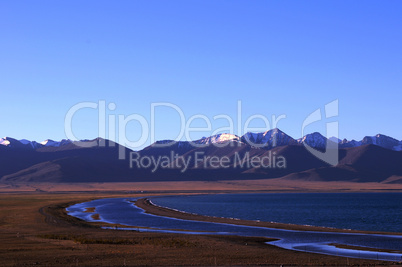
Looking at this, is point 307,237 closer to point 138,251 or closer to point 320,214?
point 138,251

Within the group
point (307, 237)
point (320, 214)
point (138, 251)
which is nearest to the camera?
point (138, 251)

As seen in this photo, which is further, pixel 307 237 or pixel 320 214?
pixel 320 214

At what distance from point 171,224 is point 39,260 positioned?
3553cm

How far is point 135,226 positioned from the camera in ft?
222

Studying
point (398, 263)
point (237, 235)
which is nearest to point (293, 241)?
point (237, 235)

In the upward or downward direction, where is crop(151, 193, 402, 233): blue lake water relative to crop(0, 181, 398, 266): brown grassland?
downward

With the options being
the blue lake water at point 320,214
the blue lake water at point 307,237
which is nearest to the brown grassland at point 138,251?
the blue lake water at point 307,237

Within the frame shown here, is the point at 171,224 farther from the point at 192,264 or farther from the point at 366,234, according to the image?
the point at 192,264

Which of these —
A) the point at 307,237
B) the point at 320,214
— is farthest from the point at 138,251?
the point at 320,214

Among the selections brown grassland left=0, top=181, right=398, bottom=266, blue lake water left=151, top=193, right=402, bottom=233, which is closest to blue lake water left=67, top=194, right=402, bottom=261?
brown grassland left=0, top=181, right=398, bottom=266

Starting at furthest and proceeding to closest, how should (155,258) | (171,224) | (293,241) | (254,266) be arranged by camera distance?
1. (171,224)
2. (293,241)
3. (155,258)
4. (254,266)

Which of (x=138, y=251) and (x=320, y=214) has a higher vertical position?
(x=138, y=251)

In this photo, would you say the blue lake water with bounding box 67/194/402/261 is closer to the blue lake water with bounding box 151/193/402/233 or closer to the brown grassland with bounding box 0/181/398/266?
the brown grassland with bounding box 0/181/398/266

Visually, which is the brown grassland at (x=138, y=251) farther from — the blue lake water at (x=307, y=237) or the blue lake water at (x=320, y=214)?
the blue lake water at (x=320, y=214)
